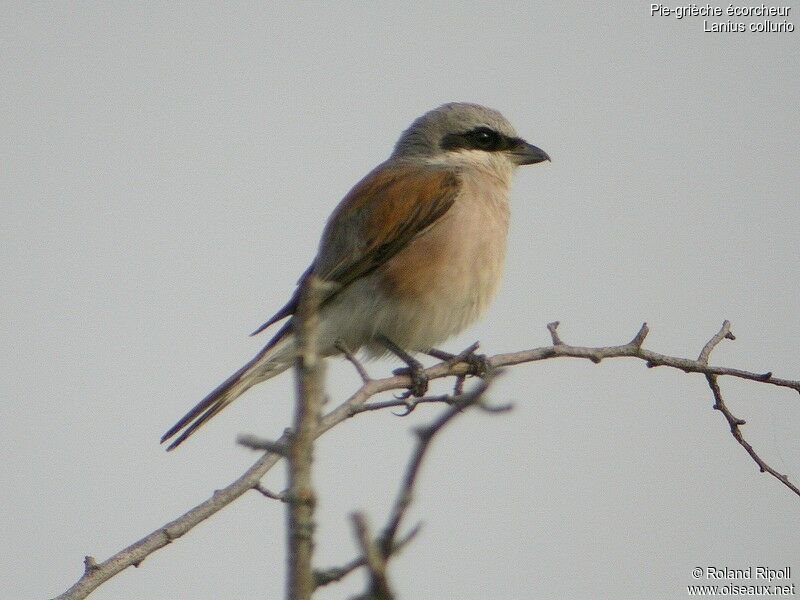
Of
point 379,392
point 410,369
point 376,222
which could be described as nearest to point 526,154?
point 376,222

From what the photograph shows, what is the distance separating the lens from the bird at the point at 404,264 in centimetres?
492

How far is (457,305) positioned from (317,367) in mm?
3705

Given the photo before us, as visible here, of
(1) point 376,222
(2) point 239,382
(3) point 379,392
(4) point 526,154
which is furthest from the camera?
(4) point 526,154

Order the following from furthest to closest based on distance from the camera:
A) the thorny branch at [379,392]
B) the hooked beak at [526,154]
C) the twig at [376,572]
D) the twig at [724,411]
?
the hooked beak at [526,154]
the twig at [724,411]
the thorny branch at [379,392]
the twig at [376,572]

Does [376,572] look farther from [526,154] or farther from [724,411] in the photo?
[526,154]

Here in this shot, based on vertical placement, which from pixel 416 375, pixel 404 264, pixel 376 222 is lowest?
pixel 416 375

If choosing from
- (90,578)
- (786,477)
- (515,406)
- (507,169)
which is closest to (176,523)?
(90,578)

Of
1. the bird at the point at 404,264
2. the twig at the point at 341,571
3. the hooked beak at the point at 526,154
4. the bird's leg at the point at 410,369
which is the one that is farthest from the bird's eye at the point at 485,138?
the twig at the point at 341,571

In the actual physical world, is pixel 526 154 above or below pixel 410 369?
above

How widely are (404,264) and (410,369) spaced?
53 centimetres

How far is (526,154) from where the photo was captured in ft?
19.3

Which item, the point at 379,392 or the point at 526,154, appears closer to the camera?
the point at 379,392

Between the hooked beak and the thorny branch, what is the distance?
1757 millimetres

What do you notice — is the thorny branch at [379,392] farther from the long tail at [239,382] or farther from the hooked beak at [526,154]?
the hooked beak at [526,154]
